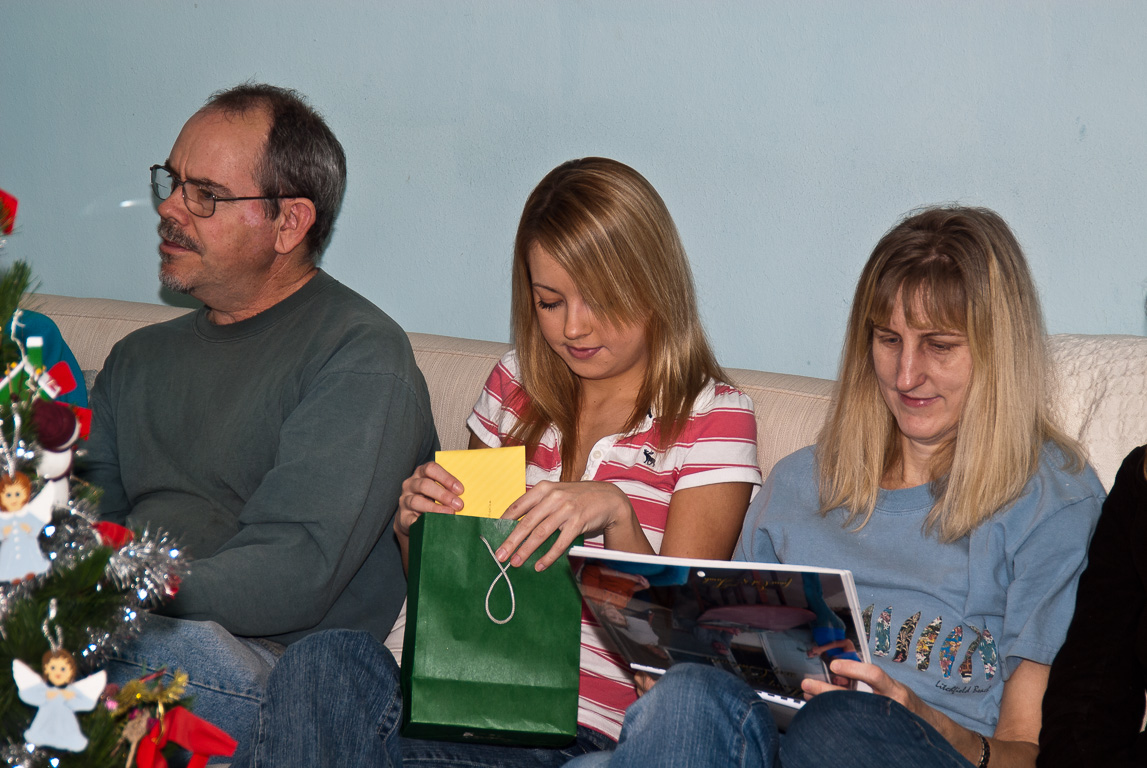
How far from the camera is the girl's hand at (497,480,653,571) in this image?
128 centimetres

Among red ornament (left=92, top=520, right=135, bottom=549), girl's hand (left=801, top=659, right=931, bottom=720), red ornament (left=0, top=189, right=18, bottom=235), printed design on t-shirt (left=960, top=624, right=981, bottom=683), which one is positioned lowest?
printed design on t-shirt (left=960, top=624, right=981, bottom=683)

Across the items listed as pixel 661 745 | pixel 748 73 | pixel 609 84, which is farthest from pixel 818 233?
pixel 661 745

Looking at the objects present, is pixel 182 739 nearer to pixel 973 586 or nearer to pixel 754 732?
pixel 754 732

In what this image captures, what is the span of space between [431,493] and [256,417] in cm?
48

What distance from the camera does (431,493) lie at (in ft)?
4.43

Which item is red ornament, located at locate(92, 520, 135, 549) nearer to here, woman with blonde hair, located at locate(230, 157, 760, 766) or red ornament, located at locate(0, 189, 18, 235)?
red ornament, located at locate(0, 189, 18, 235)

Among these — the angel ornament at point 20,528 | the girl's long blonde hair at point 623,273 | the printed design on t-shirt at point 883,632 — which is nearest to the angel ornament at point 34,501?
the angel ornament at point 20,528

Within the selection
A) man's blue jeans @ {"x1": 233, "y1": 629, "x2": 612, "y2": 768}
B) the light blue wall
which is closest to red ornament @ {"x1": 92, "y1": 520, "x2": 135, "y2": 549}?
man's blue jeans @ {"x1": 233, "y1": 629, "x2": 612, "y2": 768}

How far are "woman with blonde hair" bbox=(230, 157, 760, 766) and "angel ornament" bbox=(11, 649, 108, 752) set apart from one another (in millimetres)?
588

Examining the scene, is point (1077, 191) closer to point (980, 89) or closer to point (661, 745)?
point (980, 89)

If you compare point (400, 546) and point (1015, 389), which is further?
point (400, 546)

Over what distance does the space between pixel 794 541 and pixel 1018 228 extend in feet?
2.19

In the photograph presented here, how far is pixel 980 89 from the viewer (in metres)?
1.64

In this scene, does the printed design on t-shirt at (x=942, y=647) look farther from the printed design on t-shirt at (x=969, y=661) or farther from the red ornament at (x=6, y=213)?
the red ornament at (x=6, y=213)
